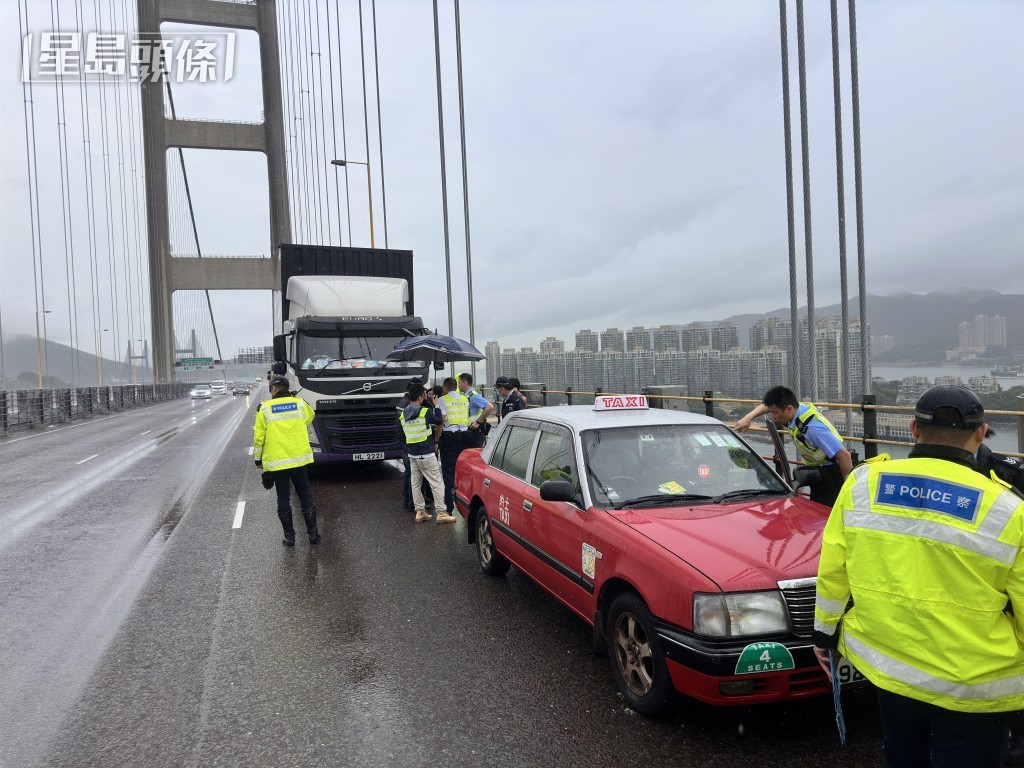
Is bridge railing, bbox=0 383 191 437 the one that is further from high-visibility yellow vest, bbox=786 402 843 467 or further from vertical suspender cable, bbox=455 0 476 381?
high-visibility yellow vest, bbox=786 402 843 467

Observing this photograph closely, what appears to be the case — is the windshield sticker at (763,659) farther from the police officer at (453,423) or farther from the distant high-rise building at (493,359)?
the distant high-rise building at (493,359)

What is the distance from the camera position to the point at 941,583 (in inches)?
76.9

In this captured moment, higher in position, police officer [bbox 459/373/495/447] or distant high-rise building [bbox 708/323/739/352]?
distant high-rise building [bbox 708/323/739/352]

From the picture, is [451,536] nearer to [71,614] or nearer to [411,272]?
[71,614]

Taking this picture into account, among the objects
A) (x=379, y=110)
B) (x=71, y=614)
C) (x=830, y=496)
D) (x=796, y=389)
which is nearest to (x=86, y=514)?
(x=71, y=614)

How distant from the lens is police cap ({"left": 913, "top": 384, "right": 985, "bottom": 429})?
2.01 metres

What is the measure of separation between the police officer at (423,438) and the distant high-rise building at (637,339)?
5.48 metres

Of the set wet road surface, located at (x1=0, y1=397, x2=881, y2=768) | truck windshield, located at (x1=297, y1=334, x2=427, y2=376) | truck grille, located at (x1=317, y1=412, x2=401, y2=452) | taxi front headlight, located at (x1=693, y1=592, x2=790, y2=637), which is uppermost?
truck windshield, located at (x1=297, y1=334, x2=427, y2=376)

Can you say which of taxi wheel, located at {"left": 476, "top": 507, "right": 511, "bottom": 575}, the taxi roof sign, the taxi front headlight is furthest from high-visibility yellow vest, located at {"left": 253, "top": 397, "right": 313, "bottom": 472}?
the taxi front headlight

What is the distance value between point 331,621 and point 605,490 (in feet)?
7.36

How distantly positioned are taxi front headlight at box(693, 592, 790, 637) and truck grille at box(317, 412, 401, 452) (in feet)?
27.5

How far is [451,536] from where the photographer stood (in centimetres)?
748

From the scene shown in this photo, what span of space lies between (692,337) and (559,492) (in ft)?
27.1

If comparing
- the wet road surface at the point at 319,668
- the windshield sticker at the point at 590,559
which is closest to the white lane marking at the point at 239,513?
the wet road surface at the point at 319,668
